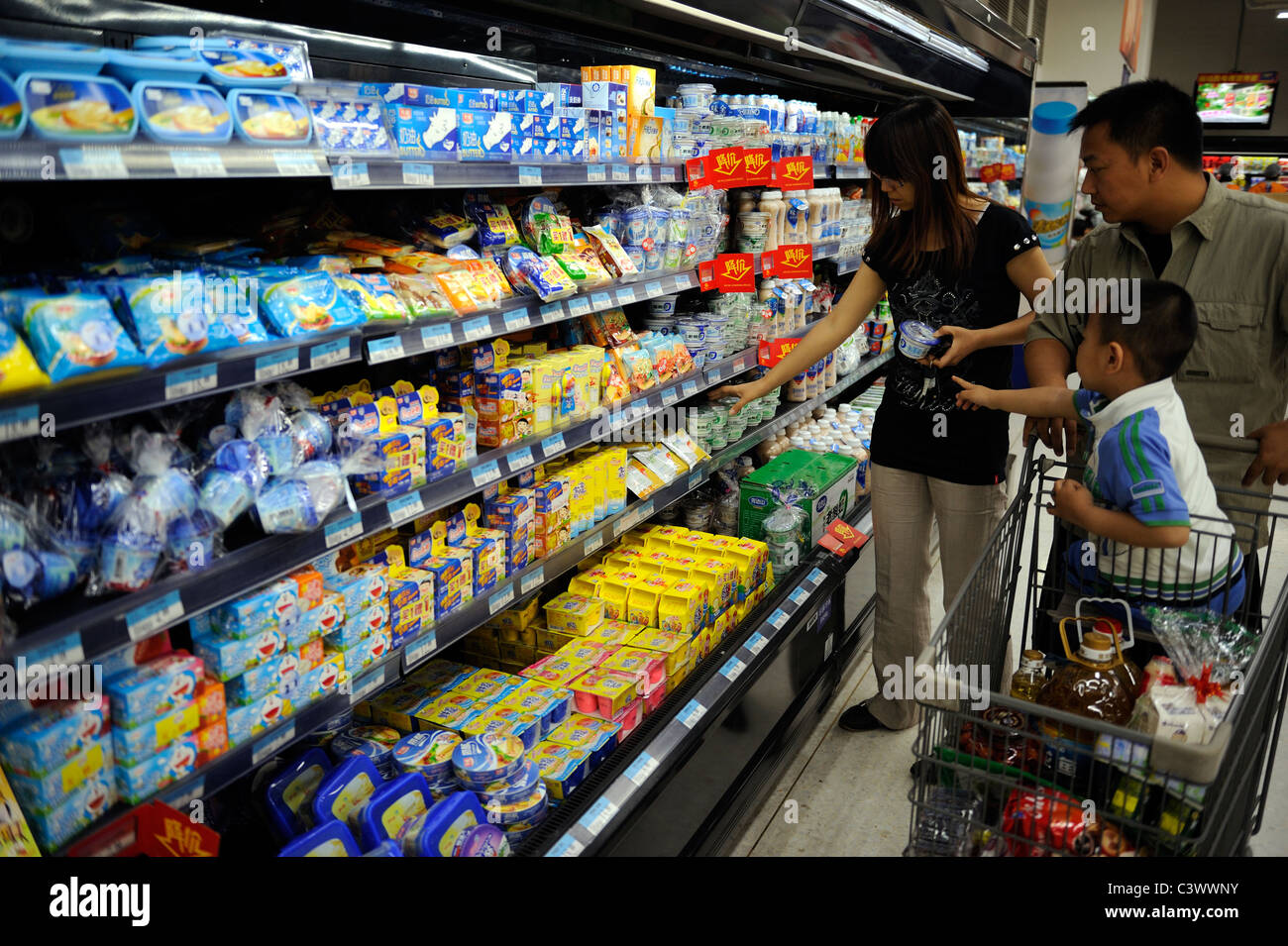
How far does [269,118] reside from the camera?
1.64 m

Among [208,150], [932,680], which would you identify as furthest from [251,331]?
[932,680]

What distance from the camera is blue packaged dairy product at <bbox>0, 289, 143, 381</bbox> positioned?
1376 mm

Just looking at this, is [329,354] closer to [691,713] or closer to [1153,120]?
[691,713]

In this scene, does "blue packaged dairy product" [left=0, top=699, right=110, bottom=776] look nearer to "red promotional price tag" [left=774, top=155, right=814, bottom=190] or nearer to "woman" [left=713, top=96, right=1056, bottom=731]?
"woman" [left=713, top=96, right=1056, bottom=731]

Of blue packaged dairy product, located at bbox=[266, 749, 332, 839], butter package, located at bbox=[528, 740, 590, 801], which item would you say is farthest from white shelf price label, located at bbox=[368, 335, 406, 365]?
butter package, located at bbox=[528, 740, 590, 801]

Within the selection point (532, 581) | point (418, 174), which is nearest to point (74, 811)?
point (532, 581)

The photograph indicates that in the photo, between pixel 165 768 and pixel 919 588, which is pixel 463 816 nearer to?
pixel 165 768

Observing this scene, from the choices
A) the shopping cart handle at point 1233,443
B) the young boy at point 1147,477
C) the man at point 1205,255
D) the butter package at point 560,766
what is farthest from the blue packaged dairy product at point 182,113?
the shopping cart handle at point 1233,443

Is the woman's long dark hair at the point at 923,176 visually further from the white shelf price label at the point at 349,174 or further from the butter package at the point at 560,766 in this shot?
the butter package at the point at 560,766

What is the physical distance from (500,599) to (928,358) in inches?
59.7

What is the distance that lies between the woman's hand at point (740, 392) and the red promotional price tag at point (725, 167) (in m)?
0.69

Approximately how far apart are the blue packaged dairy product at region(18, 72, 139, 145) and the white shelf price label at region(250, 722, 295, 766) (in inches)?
43.0

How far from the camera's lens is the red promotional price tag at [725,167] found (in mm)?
3102

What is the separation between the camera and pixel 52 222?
1.78m
